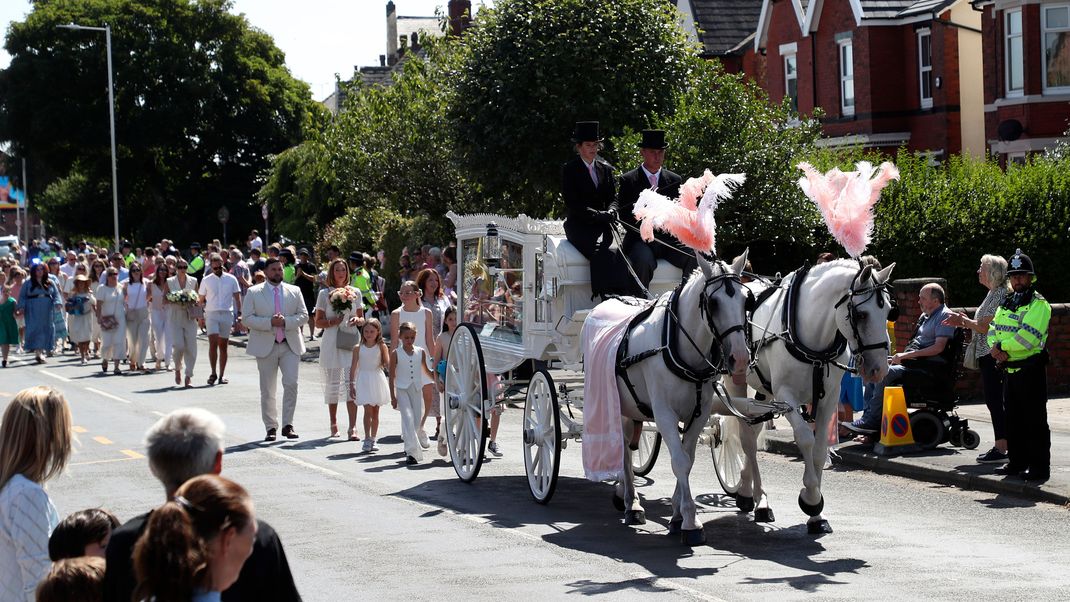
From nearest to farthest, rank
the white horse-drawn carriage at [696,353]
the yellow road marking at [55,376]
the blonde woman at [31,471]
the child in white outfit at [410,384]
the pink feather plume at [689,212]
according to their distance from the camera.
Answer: the blonde woman at [31,471] < the white horse-drawn carriage at [696,353] < the pink feather plume at [689,212] < the child in white outfit at [410,384] < the yellow road marking at [55,376]

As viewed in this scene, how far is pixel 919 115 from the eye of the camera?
115ft

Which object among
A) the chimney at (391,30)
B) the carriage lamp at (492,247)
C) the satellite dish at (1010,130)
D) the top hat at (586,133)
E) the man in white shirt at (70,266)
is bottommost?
the carriage lamp at (492,247)

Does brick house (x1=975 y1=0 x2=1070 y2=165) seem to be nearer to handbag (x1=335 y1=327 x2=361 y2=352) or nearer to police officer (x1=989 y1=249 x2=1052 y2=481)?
handbag (x1=335 y1=327 x2=361 y2=352)

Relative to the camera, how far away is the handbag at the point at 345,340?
53.6 ft

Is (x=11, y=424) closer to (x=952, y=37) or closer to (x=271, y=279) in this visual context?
(x=271, y=279)

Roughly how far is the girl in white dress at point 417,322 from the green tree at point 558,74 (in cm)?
852

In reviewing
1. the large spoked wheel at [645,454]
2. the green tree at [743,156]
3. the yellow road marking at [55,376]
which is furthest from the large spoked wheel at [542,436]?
the yellow road marking at [55,376]

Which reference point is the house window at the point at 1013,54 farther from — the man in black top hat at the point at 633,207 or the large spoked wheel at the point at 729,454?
the large spoked wheel at the point at 729,454

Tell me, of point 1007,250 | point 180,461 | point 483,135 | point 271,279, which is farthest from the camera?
point 483,135

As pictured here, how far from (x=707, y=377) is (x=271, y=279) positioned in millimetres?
7607

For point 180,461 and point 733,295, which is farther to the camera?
point 733,295

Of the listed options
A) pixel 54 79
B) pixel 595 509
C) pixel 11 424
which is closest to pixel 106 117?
pixel 54 79

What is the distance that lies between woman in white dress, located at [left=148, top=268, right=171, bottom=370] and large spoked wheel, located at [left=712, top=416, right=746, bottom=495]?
47.8ft

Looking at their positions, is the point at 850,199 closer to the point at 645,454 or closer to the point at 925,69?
the point at 645,454
